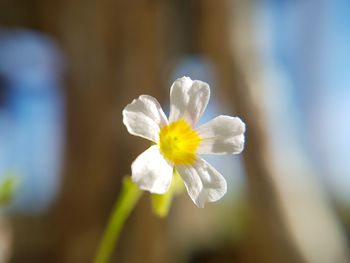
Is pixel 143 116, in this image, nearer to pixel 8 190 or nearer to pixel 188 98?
pixel 188 98

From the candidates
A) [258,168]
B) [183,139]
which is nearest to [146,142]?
[258,168]

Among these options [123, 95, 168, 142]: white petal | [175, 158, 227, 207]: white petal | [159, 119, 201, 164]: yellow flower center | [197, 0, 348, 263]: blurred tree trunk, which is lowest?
[197, 0, 348, 263]: blurred tree trunk

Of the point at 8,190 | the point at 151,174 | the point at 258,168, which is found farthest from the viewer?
the point at 258,168

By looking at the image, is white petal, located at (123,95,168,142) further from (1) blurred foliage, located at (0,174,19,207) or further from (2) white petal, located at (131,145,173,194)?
(1) blurred foliage, located at (0,174,19,207)

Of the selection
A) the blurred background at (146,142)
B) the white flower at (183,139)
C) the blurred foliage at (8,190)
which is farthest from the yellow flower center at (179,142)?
the blurred background at (146,142)

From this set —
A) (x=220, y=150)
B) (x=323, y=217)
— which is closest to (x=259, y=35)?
(x=323, y=217)

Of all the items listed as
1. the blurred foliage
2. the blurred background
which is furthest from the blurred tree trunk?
the blurred foliage
